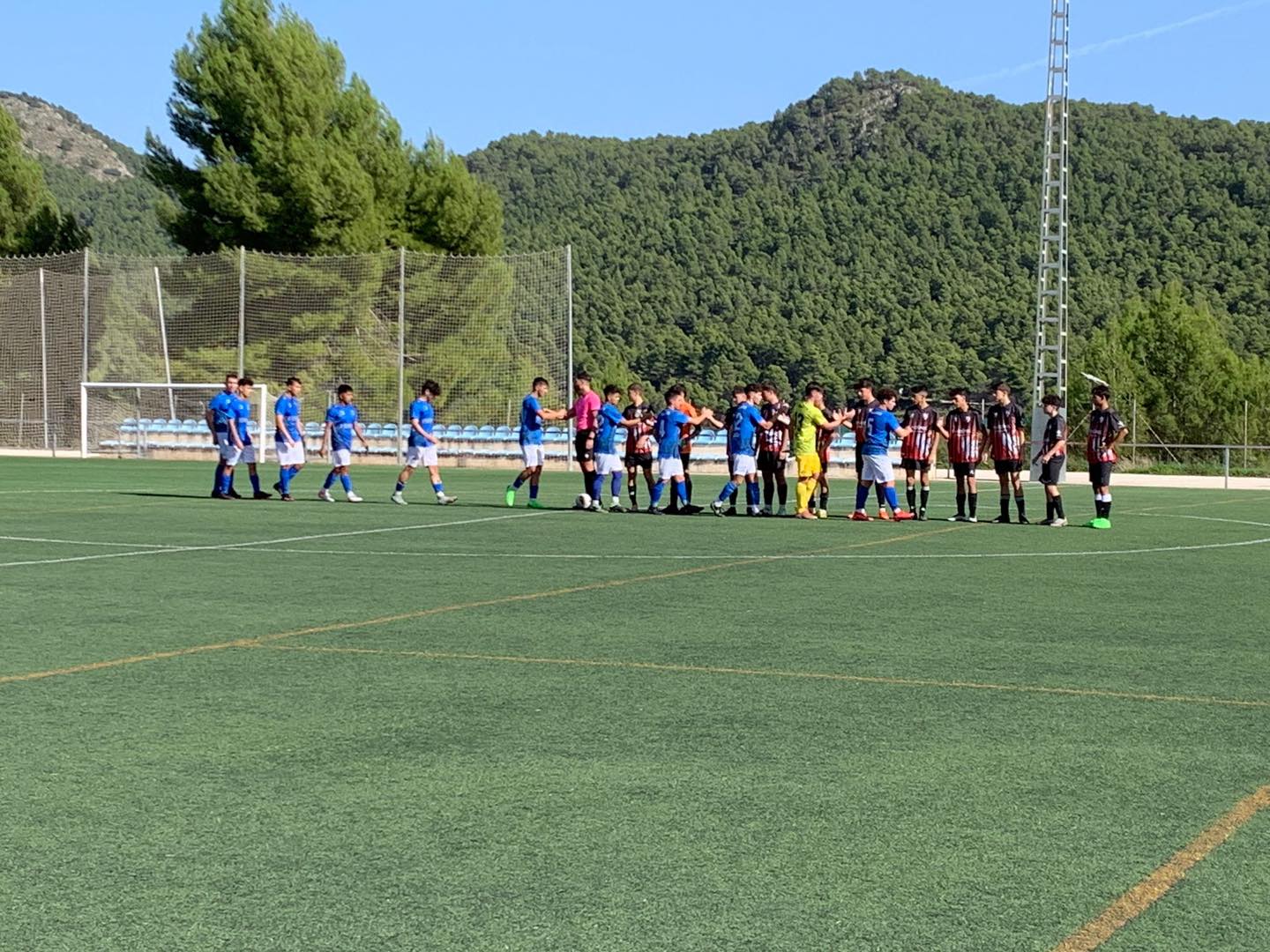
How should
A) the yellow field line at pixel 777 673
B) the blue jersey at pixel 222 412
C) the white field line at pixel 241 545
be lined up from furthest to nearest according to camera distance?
the blue jersey at pixel 222 412
the white field line at pixel 241 545
the yellow field line at pixel 777 673

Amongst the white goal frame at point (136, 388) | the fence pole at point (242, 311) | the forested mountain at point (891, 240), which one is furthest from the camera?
the forested mountain at point (891, 240)

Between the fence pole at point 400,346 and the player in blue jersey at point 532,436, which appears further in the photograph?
the fence pole at point 400,346

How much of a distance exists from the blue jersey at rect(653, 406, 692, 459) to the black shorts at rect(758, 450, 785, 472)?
1.07 m

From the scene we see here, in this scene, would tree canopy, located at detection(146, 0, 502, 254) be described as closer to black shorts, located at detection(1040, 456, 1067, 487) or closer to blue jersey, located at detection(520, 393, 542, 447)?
blue jersey, located at detection(520, 393, 542, 447)

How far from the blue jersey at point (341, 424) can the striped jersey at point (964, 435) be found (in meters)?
7.84

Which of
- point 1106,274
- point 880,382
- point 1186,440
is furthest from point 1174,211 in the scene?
→ point 1186,440

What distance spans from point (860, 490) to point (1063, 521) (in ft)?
8.06

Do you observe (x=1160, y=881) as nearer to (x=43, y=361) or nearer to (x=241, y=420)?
(x=241, y=420)

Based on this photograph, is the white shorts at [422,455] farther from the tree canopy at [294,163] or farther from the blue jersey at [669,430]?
the tree canopy at [294,163]

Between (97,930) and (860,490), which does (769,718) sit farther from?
(860,490)

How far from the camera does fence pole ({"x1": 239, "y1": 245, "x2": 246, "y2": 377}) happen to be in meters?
43.3

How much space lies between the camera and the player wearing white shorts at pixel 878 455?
68.7 feet

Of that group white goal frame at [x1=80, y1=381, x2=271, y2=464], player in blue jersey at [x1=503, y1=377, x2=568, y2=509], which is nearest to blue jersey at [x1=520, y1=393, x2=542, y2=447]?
player in blue jersey at [x1=503, y1=377, x2=568, y2=509]

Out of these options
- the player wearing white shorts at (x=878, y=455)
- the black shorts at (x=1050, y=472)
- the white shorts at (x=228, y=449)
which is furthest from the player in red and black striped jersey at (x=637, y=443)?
the white shorts at (x=228, y=449)
